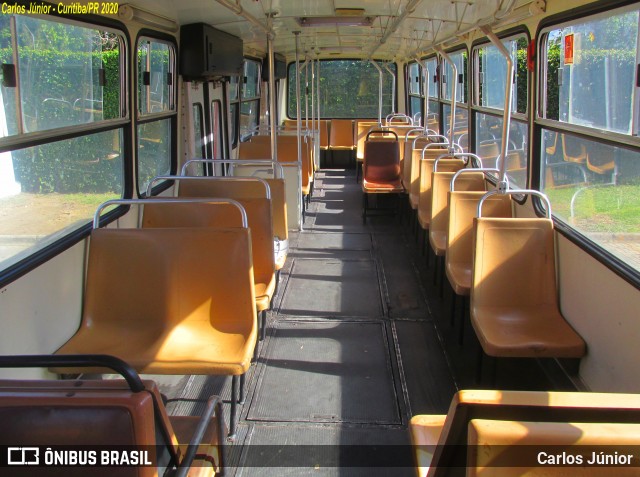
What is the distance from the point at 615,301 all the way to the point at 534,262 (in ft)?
2.13

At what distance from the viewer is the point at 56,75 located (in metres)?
2.89

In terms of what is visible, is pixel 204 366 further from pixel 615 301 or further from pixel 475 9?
pixel 475 9

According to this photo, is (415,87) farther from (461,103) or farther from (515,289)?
(515,289)

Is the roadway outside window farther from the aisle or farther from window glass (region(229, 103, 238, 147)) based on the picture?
window glass (region(229, 103, 238, 147))

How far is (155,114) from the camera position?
4551 mm

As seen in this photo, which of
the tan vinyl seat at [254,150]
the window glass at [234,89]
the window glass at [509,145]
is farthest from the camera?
the window glass at [234,89]

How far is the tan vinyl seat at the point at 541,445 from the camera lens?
3.89 ft

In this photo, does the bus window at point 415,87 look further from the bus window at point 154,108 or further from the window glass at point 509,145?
the bus window at point 154,108

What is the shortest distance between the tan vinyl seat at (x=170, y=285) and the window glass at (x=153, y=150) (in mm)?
1255

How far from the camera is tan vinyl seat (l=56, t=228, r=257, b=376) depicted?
297 cm

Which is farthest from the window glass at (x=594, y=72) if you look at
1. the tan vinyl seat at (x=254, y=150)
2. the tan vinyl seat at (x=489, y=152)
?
the tan vinyl seat at (x=254, y=150)

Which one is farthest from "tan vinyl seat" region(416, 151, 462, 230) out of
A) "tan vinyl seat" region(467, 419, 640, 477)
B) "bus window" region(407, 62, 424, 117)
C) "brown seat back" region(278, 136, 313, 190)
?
"bus window" region(407, 62, 424, 117)

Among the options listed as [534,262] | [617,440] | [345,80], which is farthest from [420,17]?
[345,80]

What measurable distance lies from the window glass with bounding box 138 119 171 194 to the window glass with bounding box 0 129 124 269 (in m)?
0.40
